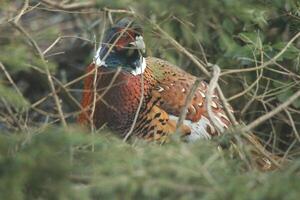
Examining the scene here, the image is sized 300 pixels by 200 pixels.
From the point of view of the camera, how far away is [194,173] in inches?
89.0

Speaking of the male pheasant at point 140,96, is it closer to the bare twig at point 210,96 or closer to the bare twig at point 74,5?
the bare twig at point 210,96

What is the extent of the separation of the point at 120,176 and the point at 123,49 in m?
2.47

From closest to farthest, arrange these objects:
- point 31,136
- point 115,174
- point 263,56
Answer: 1. point 115,174
2. point 31,136
3. point 263,56

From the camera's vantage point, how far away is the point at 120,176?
2.23 m

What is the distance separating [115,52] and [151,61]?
224mm

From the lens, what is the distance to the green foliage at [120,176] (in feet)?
7.22

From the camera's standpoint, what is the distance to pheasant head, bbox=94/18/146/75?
4.28 metres

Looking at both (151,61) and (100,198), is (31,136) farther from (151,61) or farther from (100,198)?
(151,61)

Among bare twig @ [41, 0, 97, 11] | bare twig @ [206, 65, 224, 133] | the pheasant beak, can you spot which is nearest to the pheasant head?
the pheasant beak

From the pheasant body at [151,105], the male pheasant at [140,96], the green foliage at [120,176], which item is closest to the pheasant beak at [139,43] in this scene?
the male pheasant at [140,96]

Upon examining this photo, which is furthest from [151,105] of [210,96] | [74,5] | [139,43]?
[74,5]

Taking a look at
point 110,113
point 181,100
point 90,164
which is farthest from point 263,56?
point 90,164

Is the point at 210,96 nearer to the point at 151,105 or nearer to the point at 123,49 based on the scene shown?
the point at 151,105

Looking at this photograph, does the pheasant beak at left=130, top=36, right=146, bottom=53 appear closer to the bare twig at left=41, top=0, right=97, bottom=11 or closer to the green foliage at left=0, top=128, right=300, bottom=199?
the bare twig at left=41, top=0, right=97, bottom=11
